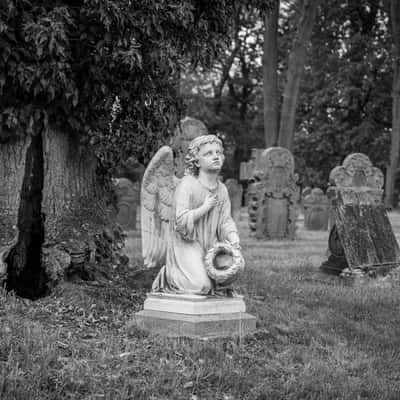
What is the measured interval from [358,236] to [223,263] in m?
4.97

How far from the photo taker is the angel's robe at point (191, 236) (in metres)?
5.99

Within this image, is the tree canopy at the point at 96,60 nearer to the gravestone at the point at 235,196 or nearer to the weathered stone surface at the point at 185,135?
the weathered stone surface at the point at 185,135

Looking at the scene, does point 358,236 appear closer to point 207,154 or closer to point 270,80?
point 207,154

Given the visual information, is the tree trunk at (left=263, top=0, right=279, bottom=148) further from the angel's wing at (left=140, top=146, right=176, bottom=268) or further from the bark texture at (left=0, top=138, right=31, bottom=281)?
the angel's wing at (left=140, top=146, right=176, bottom=268)

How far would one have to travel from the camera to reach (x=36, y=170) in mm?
7402

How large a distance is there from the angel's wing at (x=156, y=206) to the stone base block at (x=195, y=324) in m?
0.68

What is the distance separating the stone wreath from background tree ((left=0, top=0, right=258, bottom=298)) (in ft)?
6.37

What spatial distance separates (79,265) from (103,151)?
5.14 ft

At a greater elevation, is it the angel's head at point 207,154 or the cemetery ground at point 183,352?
the angel's head at point 207,154

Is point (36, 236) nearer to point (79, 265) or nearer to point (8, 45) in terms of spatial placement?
point (79, 265)

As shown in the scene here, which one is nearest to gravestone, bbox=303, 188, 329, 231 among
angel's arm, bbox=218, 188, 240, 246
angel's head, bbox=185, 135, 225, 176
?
angel's arm, bbox=218, 188, 240, 246

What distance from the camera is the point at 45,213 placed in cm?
736

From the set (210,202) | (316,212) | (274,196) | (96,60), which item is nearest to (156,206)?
(210,202)

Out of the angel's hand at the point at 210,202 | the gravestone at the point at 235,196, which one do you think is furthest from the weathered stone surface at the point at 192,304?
the gravestone at the point at 235,196
